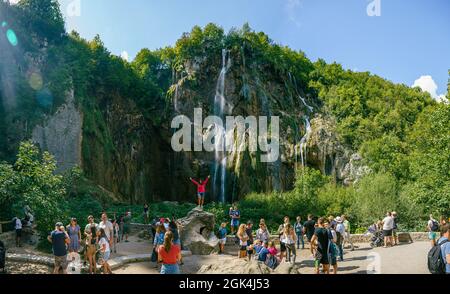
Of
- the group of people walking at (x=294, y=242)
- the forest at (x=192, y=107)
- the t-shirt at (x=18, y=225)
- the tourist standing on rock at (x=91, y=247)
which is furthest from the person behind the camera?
the forest at (x=192, y=107)

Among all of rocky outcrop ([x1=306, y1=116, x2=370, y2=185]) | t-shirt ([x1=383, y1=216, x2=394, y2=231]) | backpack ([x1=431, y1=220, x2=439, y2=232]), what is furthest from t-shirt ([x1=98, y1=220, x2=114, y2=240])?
rocky outcrop ([x1=306, y1=116, x2=370, y2=185])

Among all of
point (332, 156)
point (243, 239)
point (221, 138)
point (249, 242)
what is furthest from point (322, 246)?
point (221, 138)

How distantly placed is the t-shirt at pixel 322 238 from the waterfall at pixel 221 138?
962 inches

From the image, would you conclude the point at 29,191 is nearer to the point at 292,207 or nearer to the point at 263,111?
the point at 292,207

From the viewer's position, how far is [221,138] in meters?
36.8

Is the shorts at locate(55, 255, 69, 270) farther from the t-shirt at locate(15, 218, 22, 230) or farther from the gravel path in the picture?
the t-shirt at locate(15, 218, 22, 230)

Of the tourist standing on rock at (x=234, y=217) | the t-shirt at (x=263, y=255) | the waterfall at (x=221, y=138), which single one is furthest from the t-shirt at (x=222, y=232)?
the waterfall at (x=221, y=138)

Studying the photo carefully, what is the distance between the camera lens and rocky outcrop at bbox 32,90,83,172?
2833 centimetres

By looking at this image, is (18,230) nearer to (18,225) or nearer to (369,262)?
(18,225)

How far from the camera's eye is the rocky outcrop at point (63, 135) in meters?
28.3

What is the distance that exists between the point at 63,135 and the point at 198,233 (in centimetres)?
1679

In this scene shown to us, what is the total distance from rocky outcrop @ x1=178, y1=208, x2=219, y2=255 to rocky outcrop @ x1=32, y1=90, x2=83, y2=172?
13.7 m

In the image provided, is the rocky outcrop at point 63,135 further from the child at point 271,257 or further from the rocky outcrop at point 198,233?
the child at point 271,257
